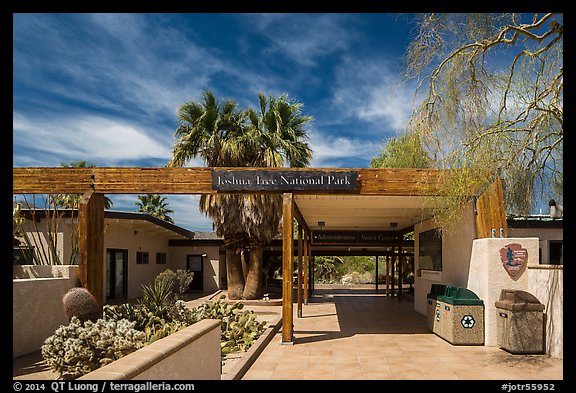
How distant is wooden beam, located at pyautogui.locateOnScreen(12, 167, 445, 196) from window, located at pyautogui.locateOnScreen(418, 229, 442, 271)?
2733 millimetres

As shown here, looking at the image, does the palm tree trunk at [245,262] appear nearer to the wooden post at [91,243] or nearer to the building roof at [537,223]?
the wooden post at [91,243]

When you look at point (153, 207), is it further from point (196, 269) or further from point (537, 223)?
point (537, 223)

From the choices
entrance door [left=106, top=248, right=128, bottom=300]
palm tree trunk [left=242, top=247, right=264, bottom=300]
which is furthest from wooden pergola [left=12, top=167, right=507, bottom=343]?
palm tree trunk [left=242, top=247, right=264, bottom=300]

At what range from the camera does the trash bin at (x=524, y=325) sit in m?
8.58

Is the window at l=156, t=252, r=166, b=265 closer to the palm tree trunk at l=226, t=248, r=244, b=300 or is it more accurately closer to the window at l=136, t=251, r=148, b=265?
the window at l=136, t=251, r=148, b=265

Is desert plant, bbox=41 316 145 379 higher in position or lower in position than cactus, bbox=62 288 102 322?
lower

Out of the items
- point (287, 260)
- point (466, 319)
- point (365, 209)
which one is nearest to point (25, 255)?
point (287, 260)

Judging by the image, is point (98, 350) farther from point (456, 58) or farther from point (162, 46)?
point (456, 58)

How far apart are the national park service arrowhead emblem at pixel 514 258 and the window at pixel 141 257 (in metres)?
16.6

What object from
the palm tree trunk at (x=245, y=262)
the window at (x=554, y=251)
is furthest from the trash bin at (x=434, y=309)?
the palm tree trunk at (x=245, y=262)

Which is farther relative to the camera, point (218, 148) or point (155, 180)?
point (218, 148)

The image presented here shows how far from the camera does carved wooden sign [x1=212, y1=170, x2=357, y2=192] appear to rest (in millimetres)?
10477

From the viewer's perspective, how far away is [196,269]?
2605cm

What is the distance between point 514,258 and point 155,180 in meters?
7.88
